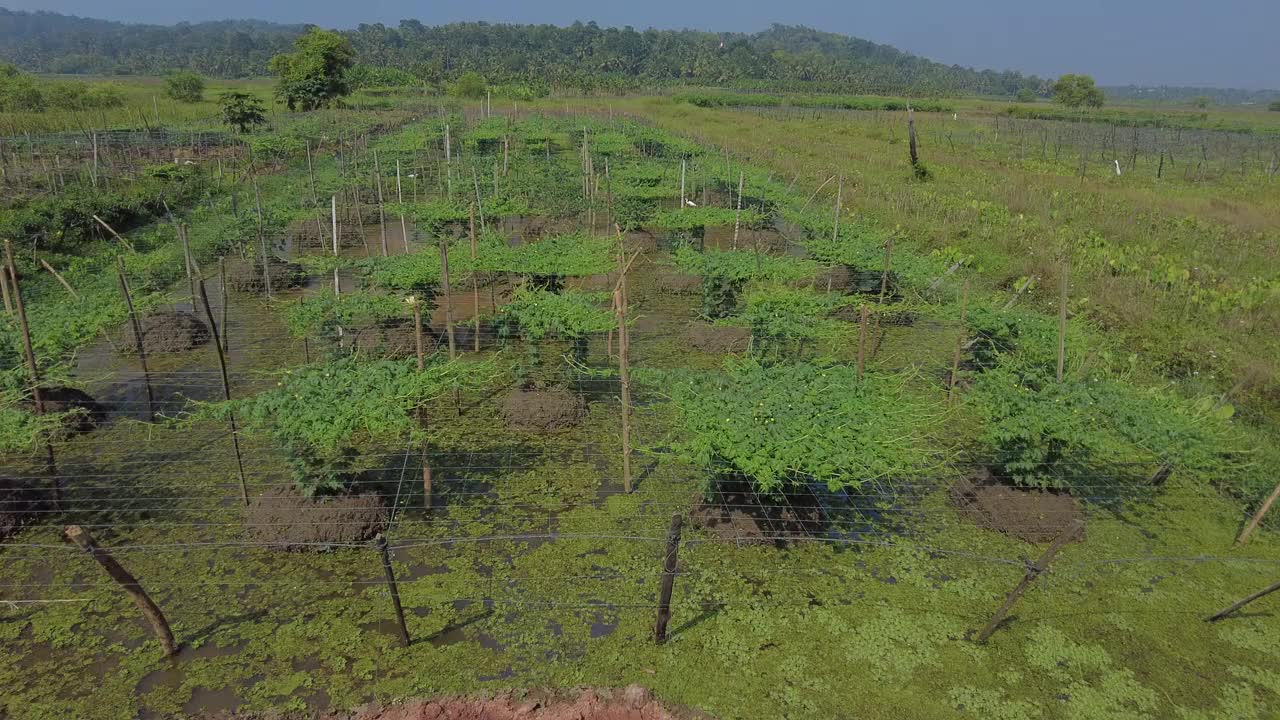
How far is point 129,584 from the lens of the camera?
500 cm

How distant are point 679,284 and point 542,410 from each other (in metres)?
6.76

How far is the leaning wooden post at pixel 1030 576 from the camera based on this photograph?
5234mm

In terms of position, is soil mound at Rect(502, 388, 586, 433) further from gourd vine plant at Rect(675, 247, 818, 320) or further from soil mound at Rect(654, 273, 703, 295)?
soil mound at Rect(654, 273, 703, 295)

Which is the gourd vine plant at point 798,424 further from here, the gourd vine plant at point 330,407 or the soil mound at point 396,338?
the soil mound at point 396,338

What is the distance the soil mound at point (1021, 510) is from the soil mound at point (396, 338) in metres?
7.81

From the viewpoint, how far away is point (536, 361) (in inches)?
386

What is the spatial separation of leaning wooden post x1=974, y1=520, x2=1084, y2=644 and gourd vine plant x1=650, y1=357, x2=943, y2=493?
4.08 feet

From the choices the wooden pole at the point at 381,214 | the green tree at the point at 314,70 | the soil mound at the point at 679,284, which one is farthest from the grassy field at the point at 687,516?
the green tree at the point at 314,70

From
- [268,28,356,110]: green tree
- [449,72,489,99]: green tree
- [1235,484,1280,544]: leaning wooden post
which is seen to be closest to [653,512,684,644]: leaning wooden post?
[1235,484,1280,544]: leaning wooden post

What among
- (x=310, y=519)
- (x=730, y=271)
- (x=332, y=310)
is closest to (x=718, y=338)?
(x=730, y=271)

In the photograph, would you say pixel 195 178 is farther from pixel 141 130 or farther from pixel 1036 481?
pixel 1036 481

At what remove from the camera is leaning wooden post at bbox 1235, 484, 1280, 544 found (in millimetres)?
6641

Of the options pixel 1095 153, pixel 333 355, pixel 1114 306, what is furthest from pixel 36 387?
pixel 1095 153

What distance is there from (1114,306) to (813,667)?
10693 mm
